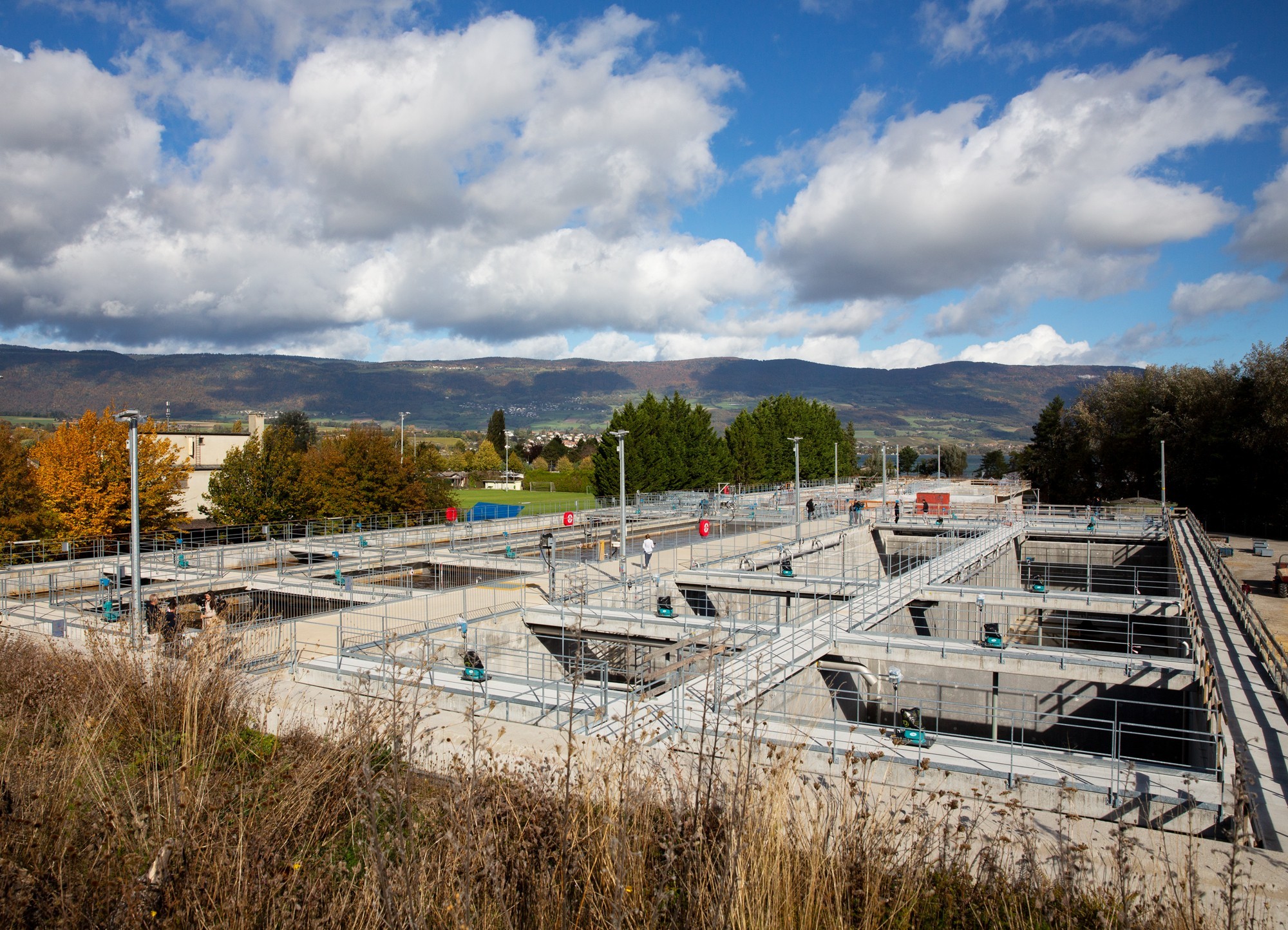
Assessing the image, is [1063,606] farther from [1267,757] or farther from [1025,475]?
[1025,475]

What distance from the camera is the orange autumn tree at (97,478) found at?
98.0 ft

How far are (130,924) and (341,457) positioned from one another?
130ft

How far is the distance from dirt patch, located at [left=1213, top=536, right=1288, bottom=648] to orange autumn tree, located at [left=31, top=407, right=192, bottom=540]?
3761 centimetres

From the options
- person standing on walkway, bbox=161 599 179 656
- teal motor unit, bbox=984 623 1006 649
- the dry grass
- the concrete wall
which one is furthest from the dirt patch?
the concrete wall

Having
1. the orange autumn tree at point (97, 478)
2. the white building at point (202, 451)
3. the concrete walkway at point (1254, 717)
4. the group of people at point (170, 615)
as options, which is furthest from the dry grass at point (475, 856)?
the white building at point (202, 451)

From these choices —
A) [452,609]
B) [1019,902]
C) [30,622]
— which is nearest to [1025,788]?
[1019,902]

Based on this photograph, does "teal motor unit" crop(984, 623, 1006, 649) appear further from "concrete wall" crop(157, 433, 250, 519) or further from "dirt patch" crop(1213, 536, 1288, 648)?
"concrete wall" crop(157, 433, 250, 519)

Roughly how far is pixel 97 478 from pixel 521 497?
52.2 m

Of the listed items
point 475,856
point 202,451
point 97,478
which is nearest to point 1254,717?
point 475,856

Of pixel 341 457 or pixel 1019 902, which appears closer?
pixel 1019 902

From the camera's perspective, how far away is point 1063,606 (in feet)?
79.9

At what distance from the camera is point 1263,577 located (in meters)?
30.9

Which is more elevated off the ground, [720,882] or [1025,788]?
[720,882]

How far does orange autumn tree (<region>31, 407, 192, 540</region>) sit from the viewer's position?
29.9m
